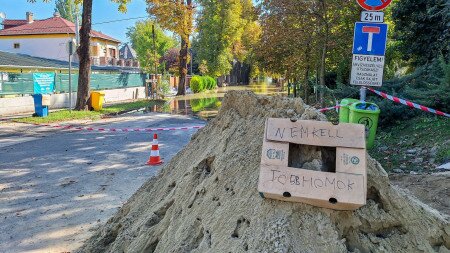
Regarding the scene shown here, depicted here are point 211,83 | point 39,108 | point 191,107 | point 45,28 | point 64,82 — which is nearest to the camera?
point 39,108

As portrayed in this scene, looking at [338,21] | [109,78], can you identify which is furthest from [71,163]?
[109,78]

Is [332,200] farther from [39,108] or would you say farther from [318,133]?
[39,108]

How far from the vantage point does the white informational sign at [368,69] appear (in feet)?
24.0

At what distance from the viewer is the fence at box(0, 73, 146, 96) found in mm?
20578

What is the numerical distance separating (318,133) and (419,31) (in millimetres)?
14809

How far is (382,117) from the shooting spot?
11.1m

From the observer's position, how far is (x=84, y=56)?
22109mm

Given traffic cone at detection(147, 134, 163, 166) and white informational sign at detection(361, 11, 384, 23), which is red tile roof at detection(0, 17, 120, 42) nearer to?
traffic cone at detection(147, 134, 163, 166)

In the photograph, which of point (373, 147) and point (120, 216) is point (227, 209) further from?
point (373, 147)

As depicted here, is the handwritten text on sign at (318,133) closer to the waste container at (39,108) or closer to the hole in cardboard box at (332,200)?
the hole in cardboard box at (332,200)

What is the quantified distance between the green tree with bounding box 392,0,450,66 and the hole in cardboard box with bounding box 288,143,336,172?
509 inches

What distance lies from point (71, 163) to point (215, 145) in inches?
280

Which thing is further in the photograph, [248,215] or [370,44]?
[370,44]

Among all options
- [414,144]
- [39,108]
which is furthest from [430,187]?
[39,108]
